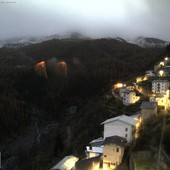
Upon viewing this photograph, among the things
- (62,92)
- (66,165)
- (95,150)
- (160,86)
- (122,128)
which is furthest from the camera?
(62,92)

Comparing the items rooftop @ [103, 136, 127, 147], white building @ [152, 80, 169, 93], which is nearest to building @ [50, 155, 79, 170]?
rooftop @ [103, 136, 127, 147]

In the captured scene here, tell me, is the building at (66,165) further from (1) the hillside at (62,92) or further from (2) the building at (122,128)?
(1) the hillside at (62,92)

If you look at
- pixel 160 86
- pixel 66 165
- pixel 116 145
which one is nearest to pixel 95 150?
pixel 66 165

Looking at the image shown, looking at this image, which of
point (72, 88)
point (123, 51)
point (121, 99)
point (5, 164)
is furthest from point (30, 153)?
point (123, 51)

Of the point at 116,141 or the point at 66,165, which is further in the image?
the point at 66,165

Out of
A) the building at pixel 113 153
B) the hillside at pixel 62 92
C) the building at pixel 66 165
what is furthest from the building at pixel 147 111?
the hillside at pixel 62 92

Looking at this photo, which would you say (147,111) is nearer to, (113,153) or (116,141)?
(116,141)

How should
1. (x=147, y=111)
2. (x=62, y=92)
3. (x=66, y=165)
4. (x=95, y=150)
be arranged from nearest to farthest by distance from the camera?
(x=95, y=150) → (x=66, y=165) → (x=147, y=111) → (x=62, y=92)

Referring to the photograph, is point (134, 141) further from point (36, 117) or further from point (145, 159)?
point (36, 117)
